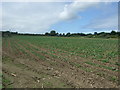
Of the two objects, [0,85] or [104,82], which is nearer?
[0,85]

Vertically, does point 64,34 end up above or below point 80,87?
above

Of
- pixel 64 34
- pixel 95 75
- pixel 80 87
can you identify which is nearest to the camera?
pixel 80 87

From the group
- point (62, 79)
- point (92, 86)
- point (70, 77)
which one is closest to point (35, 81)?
point (62, 79)

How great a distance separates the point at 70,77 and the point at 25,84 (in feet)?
5.59

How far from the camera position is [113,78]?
3.88 m

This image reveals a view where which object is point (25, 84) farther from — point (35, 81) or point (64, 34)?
point (64, 34)

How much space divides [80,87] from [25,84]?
73.6 inches

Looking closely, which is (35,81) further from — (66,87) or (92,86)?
(92,86)

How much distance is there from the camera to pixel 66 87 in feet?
10.6

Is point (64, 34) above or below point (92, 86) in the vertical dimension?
above

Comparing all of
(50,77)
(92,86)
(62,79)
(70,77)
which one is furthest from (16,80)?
(92,86)

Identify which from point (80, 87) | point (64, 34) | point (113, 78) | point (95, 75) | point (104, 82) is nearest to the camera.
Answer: point (80, 87)

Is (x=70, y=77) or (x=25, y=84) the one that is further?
(x=70, y=77)

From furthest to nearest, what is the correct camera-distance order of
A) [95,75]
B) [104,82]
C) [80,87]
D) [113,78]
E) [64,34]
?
[64,34], [95,75], [113,78], [104,82], [80,87]
